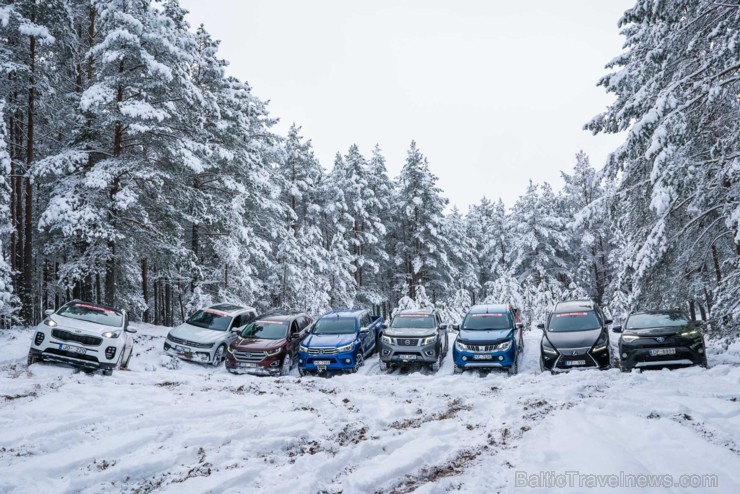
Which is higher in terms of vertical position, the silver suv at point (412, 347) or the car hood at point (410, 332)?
the car hood at point (410, 332)

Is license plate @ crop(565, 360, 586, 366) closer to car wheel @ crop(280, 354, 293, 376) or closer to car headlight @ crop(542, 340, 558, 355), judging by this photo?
car headlight @ crop(542, 340, 558, 355)

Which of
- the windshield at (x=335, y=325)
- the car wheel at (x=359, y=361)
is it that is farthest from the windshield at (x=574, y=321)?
the windshield at (x=335, y=325)

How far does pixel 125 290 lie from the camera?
65.2 feet

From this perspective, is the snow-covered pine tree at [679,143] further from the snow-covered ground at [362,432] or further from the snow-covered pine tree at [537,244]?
the snow-covered pine tree at [537,244]

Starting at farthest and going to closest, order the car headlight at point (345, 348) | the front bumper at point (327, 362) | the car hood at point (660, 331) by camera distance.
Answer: the car headlight at point (345, 348), the front bumper at point (327, 362), the car hood at point (660, 331)

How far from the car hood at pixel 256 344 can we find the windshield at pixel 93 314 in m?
3.27

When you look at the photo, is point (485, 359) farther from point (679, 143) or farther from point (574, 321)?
point (679, 143)

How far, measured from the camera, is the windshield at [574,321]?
11914 millimetres

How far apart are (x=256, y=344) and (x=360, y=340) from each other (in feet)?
10.4

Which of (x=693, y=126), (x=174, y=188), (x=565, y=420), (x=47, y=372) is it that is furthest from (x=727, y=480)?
(x=174, y=188)

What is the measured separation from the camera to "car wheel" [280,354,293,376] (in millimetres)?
12705

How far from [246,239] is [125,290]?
629cm

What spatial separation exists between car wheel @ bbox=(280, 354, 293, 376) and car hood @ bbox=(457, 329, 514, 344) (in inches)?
207

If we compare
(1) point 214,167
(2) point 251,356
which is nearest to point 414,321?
(2) point 251,356
